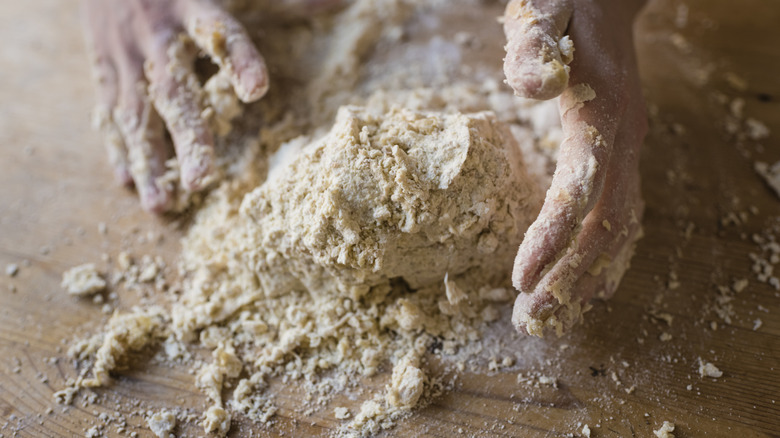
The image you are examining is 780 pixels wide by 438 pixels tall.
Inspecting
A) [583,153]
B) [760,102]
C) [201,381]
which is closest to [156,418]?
[201,381]

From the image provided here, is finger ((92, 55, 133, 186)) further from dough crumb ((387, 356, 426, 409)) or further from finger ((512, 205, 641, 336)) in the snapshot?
finger ((512, 205, 641, 336))

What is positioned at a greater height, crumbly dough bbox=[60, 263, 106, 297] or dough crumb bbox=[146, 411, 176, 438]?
crumbly dough bbox=[60, 263, 106, 297]

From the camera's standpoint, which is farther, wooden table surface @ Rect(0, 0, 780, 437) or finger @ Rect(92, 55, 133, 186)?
finger @ Rect(92, 55, 133, 186)

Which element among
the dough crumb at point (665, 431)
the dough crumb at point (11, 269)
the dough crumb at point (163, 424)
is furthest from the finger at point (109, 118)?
the dough crumb at point (665, 431)

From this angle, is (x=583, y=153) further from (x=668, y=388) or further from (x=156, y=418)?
(x=156, y=418)

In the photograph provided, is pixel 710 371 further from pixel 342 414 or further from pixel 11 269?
pixel 11 269

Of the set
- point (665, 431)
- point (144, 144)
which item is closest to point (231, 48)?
point (144, 144)

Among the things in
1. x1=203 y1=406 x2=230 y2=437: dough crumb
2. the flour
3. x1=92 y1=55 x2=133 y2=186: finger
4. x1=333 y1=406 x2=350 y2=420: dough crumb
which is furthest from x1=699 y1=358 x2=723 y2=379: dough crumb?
x1=92 y1=55 x2=133 y2=186: finger
